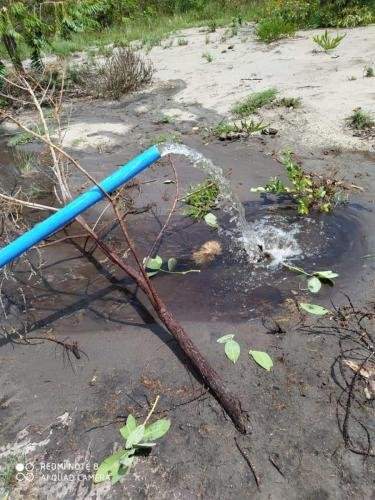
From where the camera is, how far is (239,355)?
2.06 metres

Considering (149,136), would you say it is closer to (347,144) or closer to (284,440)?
(347,144)

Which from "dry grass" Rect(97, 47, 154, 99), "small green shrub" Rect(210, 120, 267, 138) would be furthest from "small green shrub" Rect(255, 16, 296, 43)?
"small green shrub" Rect(210, 120, 267, 138)

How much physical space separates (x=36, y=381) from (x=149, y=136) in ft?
11.2

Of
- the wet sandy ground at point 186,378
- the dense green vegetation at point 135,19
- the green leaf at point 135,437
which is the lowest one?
the wet sandy ground at point 186,378

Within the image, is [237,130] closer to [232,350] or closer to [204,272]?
[204,272]

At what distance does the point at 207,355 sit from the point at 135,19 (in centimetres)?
1281

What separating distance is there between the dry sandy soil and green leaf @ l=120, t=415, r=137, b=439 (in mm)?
36

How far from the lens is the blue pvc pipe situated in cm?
195

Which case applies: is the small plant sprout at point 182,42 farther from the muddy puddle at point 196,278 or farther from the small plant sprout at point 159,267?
the small plant sprout at point 159,267

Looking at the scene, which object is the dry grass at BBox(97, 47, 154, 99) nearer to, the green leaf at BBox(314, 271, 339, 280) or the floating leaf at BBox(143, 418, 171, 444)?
the green leaf at BBox(314, 271, 339, 280)

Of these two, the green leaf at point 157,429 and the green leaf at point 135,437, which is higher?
the green leaf at point 135,437

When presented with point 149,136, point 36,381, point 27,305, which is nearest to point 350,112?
point 149,136

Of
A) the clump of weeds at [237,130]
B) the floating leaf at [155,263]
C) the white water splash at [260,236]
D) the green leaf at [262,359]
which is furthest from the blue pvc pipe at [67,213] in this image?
the clump of weeds at [237,130]

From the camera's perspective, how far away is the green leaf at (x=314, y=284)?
2408 millimetres
